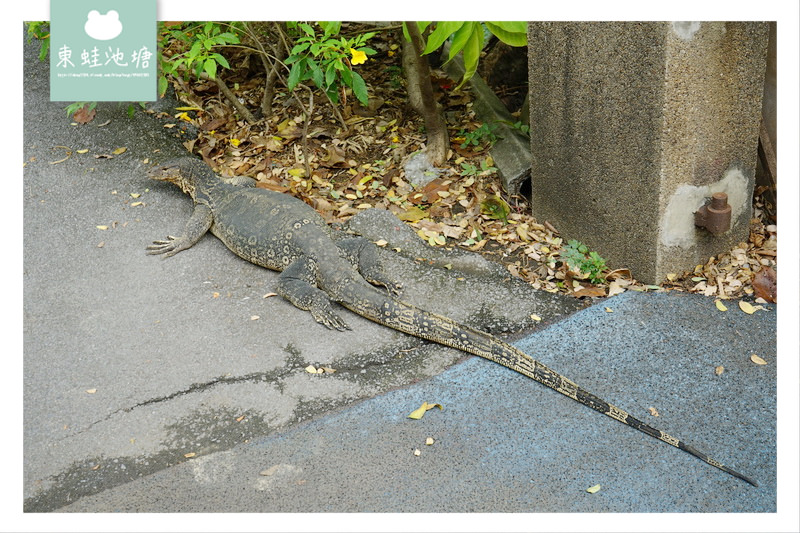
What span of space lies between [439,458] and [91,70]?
2286mm

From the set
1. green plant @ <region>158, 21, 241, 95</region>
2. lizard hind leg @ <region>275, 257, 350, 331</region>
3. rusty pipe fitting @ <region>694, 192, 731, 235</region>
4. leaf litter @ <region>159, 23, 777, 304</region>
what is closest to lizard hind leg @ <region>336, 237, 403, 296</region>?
lizard hind leg @ <region>275, 257, 350, 331</region>

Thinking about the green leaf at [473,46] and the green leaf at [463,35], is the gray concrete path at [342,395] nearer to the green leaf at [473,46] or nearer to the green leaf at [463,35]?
the green leaf at [473,46]

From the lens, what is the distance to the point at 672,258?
4457 millimetres

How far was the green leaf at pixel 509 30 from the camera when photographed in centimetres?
358

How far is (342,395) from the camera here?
385 centimetres

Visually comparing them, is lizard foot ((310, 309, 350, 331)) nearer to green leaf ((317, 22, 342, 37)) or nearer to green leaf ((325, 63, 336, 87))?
green leaf ((325, 63, 336, 87))

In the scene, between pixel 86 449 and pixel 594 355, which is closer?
pixel 86 449

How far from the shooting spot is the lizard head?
5.47 m

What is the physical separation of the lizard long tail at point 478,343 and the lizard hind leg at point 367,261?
22 centimetres

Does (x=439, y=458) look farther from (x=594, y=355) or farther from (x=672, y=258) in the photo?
(x=672, y=258)

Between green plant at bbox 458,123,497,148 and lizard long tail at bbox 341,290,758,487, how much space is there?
198 centimetres

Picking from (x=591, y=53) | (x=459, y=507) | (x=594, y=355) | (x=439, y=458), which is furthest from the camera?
(x=591, y=53)

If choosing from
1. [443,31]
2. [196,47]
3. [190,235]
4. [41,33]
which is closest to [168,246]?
[190,235]

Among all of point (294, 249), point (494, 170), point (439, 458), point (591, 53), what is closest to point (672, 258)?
point (591, 53)
